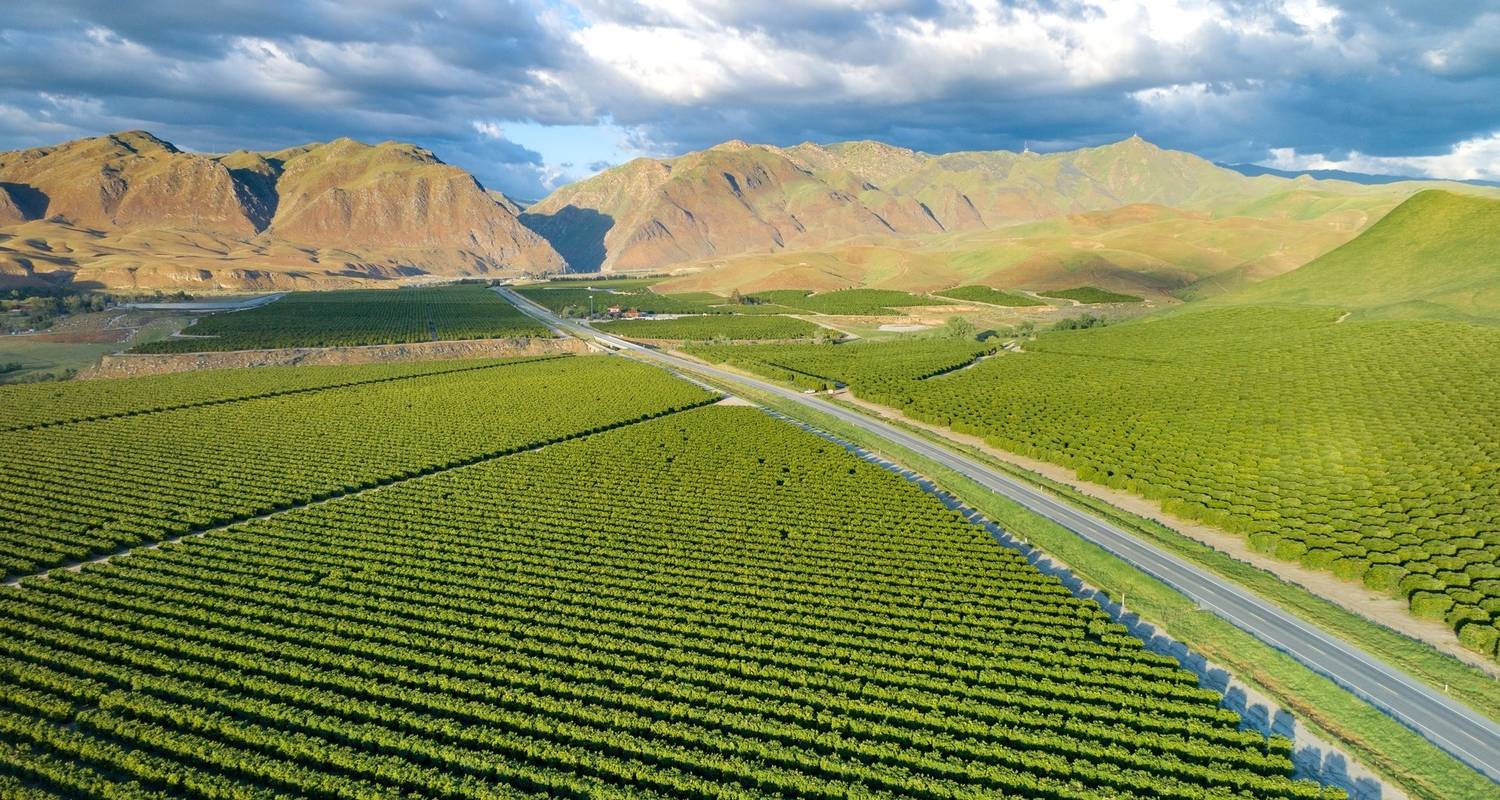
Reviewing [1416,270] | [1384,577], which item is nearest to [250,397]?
[1384,577]

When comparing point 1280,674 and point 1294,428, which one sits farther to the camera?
point 1294,428

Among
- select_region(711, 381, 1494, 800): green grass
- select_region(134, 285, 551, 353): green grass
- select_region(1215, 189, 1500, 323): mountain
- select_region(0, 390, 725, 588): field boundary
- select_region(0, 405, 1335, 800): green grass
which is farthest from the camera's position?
select_region(134, 285, 551, 353): green grass

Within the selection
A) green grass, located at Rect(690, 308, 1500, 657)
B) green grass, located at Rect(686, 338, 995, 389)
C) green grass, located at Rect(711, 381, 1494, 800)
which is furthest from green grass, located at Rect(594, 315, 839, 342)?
green grass, located at Rect(711, 381, 1494, 800)

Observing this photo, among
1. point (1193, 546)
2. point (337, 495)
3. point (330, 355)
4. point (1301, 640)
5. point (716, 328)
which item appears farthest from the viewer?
point (716, 328)

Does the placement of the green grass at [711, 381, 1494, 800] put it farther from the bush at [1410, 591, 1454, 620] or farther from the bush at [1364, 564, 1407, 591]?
the bush at [1364, 564, 1407, 591]

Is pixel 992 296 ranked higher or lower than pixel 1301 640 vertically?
higher

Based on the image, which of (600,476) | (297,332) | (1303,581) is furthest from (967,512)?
(297,332)

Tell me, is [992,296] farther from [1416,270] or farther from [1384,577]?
[1384,577]
